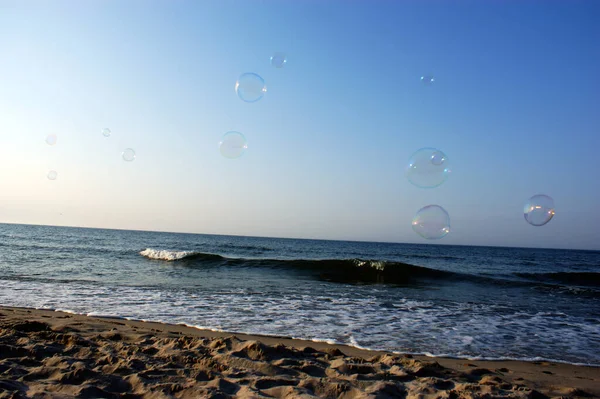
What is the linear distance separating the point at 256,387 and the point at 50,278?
38.4 ft

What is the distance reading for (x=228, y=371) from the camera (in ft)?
13.0

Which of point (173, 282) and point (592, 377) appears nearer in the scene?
point (592, 377)

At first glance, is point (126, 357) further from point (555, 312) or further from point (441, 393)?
point (555, 312)

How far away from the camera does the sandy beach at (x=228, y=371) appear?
136 inches

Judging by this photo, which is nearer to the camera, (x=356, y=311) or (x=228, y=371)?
(x=228, y=371)

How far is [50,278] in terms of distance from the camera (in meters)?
12.3

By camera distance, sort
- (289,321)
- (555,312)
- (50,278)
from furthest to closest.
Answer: (50,278) → (555,312) → (289,321)

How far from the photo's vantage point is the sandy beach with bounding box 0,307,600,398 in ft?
11.3

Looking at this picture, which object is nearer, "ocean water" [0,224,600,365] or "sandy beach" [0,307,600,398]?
"sandy beach" [0,307,600,398]

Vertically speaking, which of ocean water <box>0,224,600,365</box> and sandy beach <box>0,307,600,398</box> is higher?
sandy beach <box>0,307,600,398</box>

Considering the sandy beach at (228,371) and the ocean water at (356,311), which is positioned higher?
the sandy beach at (228,371)

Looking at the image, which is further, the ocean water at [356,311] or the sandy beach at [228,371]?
the ocean water at [356,311]

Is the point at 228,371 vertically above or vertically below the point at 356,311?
above

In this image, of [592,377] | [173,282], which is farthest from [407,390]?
[173,282]
